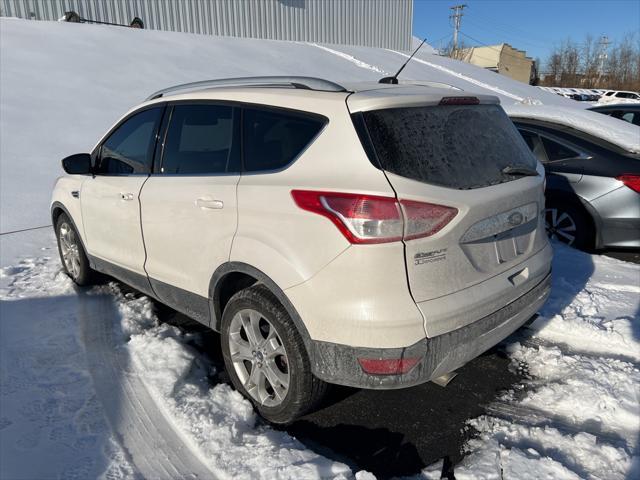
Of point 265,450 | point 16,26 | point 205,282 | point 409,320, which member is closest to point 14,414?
point 205,282

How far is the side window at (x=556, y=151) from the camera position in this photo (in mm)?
5242

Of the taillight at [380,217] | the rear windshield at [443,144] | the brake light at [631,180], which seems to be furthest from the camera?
the brake light at [631,180]

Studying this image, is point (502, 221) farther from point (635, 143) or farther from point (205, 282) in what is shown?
point (635, 143)

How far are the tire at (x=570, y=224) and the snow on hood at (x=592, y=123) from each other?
0.77 metres

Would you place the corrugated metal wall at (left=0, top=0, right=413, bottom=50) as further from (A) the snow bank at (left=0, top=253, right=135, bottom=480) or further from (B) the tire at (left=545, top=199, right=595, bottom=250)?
(B) the tire at (left=545, top=199, right=595, bottom=250)

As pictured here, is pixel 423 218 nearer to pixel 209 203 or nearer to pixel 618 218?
pixel 209 203

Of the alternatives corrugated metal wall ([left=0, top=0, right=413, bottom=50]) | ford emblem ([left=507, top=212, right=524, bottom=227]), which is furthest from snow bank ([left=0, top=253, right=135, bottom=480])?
corrugated metal wall ([left=0, top=0, right=413, bottom=50])

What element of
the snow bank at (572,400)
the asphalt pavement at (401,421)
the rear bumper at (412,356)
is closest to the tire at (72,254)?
the asphalt pavement at (401,421)

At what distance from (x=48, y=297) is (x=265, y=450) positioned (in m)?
2.80

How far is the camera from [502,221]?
2.53 meters

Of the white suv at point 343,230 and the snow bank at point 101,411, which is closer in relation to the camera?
the white suv at point 343,230

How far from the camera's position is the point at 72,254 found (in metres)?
4.62

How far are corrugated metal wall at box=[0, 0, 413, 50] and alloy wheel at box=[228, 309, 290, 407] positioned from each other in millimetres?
18052

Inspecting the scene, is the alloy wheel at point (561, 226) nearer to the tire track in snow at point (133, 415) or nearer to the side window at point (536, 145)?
the side window at point (536, 145)
